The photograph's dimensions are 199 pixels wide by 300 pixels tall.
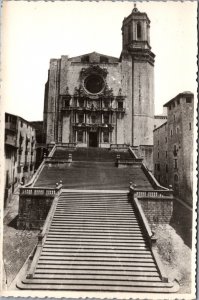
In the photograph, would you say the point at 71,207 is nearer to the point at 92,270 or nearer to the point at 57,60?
the point at 92,270

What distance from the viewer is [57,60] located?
124 feet

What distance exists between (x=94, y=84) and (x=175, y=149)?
58.3ft

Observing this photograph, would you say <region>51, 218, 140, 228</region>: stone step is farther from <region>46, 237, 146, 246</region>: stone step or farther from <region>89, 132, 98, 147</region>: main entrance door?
<region>89, 132, 98, 147</region>: main entrance door

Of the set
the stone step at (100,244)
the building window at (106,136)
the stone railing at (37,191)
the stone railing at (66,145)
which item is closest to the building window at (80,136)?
the stone railing at (66,145)

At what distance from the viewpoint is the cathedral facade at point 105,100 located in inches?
1432

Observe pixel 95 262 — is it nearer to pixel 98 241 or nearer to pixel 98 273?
pixel 98 273

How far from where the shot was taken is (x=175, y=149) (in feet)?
75.5

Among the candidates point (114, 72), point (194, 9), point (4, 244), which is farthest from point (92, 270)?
point (114, 72)

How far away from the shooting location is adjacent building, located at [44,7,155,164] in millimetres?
36375

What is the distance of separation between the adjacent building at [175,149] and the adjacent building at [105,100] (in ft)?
18.6

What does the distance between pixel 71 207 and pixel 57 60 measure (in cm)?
2428

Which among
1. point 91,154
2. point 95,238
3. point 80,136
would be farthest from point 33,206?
point 80,136

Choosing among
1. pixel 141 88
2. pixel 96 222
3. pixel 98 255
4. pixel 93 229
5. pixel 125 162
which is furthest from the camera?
pixel 141 88

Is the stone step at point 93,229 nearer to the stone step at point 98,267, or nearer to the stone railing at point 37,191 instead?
the stone step at point 98,267
